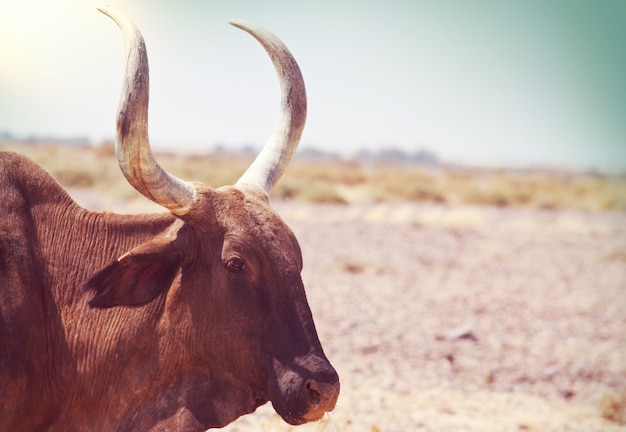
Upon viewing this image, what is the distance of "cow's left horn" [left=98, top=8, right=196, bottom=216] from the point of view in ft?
11.9

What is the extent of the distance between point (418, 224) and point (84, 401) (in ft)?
71.1

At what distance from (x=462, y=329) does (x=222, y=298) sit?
7146 mm

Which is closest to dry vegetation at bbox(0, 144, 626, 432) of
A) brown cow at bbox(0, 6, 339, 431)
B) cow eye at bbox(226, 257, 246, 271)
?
brown cow at bbox(0, 6, 339, 431)

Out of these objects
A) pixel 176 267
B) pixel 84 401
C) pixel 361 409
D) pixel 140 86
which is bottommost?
pixel 361 409

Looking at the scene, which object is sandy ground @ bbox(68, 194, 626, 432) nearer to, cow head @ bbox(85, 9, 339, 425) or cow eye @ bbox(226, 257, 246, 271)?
cow head @ bbox(85, 9, 339, 425)

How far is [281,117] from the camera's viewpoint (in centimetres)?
472

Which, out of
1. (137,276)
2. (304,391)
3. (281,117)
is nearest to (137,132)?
(137,276)

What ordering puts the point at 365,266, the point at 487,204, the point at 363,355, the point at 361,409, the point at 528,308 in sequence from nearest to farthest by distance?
the point at 361,409, the point at 363,355, the point at 528,308, the point at 365,266, the point at 487,204

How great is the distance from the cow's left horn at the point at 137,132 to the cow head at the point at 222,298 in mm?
10

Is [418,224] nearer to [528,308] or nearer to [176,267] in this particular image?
[528,308]

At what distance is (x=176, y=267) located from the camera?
4.02m

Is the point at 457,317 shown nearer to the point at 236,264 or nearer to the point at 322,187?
the point at 236,264

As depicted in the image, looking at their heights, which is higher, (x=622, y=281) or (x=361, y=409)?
(x=622, y=281)

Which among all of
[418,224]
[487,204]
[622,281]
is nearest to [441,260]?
[622,281]
